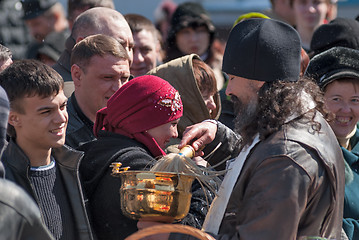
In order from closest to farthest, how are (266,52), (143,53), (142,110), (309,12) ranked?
(266,52) → (142,110) → (143,53) → (309,12)

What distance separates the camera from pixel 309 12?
285 inches

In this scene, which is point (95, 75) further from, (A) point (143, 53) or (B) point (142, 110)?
(A) point (143, 53)

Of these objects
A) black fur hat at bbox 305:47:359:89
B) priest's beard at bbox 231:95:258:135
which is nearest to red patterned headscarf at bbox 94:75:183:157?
priest's beard at bbox 231:95:258:135

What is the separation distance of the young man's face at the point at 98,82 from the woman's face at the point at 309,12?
10.3 ft

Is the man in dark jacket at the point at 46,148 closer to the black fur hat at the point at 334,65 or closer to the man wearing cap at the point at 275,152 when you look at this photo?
the man wearing cap at the point at 275,152

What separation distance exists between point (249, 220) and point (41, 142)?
4.38 feet

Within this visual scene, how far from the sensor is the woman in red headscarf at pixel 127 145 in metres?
3.79

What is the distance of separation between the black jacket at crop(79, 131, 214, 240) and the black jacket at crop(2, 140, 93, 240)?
0.13m

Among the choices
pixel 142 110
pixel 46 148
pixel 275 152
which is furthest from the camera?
pixel 142 110

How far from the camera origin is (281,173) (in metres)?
3.11

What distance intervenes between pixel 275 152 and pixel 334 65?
2.24m

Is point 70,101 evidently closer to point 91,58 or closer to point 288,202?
point 91,58

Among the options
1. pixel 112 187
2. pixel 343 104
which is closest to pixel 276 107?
pixel 112 187

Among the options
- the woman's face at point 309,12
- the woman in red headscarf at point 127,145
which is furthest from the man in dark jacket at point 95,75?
the woman's face at point 309,12
